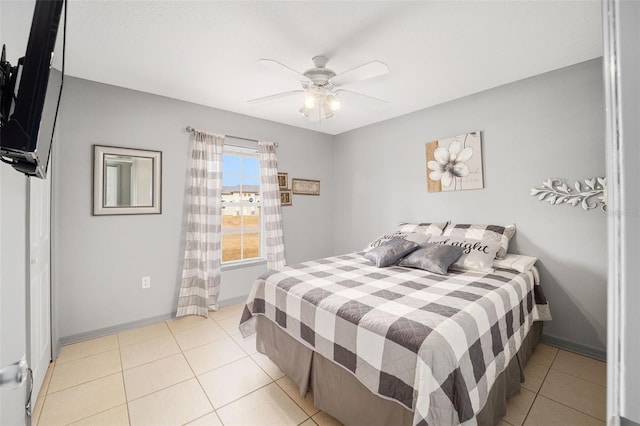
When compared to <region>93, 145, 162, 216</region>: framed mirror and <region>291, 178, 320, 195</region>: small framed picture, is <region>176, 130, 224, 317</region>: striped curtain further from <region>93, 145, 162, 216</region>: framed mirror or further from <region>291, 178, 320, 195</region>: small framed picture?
<region>291, 178, 320, 195</region>: small framed picture

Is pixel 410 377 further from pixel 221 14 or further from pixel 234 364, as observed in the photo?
pixel 221 14

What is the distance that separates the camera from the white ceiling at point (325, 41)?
5.48 feet

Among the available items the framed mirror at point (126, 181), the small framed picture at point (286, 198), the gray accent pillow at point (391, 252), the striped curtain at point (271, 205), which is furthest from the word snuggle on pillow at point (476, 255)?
the framed mirror at point (126, 181)

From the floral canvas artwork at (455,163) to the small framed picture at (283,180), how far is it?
192 centimetres

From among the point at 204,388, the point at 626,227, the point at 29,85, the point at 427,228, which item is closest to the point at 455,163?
the point at 427,228

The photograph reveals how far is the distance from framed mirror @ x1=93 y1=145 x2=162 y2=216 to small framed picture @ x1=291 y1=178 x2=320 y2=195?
176cm

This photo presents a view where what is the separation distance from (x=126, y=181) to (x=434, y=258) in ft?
10.0

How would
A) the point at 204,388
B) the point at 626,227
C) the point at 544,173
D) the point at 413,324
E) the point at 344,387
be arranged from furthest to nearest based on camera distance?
the point at 544,173 → the point at 204,388 → the point at 344,387 → the point at 413,324 → the point at 626,227

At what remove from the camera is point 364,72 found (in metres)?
1.92

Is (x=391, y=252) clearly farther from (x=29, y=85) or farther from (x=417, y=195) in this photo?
(x=29, y=85)

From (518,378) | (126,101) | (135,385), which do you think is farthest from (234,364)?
(126,101)

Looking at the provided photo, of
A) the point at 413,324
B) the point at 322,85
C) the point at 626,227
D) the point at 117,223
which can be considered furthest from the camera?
the point at 117,223

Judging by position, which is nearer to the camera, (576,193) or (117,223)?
(576,193)

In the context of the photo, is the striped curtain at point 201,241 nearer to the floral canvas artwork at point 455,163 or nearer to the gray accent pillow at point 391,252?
the gray accent pillow at point 391,252
